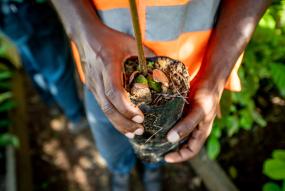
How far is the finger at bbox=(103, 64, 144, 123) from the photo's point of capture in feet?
3.66

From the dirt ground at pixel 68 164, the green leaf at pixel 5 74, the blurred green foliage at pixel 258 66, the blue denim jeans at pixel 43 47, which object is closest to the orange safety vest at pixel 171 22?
the blurred green foliage at pixel 258 66

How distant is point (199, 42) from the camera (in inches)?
53.0

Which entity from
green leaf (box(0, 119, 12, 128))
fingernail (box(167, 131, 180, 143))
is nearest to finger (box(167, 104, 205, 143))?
fingernail (box(167, 131, 180, 143))

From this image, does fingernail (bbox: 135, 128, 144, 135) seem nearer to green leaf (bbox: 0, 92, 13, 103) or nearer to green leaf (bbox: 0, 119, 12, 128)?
green leaf (bbox: 0, 119, 12, 128)

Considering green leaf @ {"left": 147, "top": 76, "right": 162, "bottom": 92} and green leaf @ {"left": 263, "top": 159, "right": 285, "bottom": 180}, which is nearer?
green leaf @ {"left": 147, "top": 76, "right": 162, "bottom": 92}

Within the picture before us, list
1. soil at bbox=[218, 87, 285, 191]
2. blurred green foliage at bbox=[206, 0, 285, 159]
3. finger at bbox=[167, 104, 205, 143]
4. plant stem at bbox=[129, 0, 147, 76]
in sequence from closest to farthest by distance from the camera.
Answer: plant stem at bbox=[129, 0, 147, 76] → finger at bbox=[167, 104, 205, 143] → blurred green foliage at bbox=[206, 0, 285, 159] → soil at bbox=[218, 87, 285, 191]

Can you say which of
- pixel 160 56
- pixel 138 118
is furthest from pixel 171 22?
pixel 138 118

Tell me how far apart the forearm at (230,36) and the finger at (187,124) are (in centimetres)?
11

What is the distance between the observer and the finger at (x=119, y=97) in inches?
→ 43.9

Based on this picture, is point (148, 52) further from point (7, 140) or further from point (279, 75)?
point (7, 140)

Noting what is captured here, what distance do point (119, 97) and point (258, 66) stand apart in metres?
1.20

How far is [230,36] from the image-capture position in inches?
50.6

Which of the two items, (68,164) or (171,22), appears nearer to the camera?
(171,22)

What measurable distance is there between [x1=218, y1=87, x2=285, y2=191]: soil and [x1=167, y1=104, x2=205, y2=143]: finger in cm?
131
